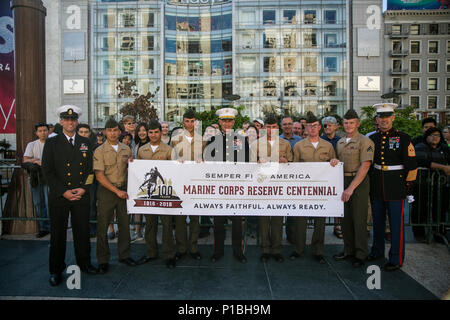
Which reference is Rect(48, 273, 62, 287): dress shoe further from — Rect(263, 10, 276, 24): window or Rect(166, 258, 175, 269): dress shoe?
Rect(263, 10, 276, 24): window

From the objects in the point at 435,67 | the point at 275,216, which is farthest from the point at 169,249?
→ the point at 435,67

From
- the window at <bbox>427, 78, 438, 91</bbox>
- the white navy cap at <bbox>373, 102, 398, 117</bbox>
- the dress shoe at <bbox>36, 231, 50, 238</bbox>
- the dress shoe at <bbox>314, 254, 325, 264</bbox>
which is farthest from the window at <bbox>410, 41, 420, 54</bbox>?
the dress shoe at <bbox>36, 231, 50, 238</bbox>

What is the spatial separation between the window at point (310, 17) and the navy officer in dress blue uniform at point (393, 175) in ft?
154

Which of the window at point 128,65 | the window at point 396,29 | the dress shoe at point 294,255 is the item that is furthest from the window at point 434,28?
the dress shoe at point 294,255

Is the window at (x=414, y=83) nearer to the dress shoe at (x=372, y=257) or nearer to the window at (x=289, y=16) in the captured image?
the window at (x=289, y=16)

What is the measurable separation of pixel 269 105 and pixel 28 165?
140ft

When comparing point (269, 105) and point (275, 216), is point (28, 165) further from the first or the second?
point (269, 105)

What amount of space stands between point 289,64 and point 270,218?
4465 centimetres

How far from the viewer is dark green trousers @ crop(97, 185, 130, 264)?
14.2ft

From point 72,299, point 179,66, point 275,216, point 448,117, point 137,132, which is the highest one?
point 179,66

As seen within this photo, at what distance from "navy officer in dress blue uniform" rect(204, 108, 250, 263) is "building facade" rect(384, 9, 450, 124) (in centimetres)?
5974

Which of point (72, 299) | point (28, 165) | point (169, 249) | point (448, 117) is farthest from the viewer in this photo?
point (448, 117)

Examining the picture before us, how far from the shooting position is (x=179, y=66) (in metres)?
47.8

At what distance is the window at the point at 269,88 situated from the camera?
45656 mm
